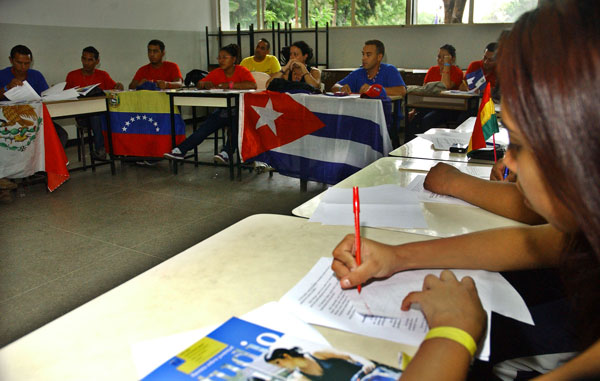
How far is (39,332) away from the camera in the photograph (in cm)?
65

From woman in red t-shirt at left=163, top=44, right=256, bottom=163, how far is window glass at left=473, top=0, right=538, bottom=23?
3.60 meters

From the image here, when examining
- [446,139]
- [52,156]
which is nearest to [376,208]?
[446,139]

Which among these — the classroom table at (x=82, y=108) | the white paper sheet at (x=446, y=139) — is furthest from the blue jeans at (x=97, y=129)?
the white paper sheet at (x=446, y=139)

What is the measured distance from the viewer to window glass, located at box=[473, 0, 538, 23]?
650 centimetres

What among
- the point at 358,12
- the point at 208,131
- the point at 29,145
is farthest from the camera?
the point at 358,12

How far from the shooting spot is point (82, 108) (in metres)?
4.21

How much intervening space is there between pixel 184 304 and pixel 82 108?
4.02 meters

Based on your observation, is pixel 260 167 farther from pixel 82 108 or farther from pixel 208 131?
pixel 82 108

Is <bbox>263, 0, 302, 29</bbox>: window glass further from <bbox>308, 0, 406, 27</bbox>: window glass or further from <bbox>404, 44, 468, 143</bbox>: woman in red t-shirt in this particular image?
<bbox>404, 44, 468, 143</bbox>: woman in red t-shirt

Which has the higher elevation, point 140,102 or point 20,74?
point 20,74

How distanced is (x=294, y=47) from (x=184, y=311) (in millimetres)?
4921

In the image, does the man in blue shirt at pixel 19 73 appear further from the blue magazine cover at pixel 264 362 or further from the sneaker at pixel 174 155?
the blue magazine cover at pixel 264 362

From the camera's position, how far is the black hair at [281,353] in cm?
57

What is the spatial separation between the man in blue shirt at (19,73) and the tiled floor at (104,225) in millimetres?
970
